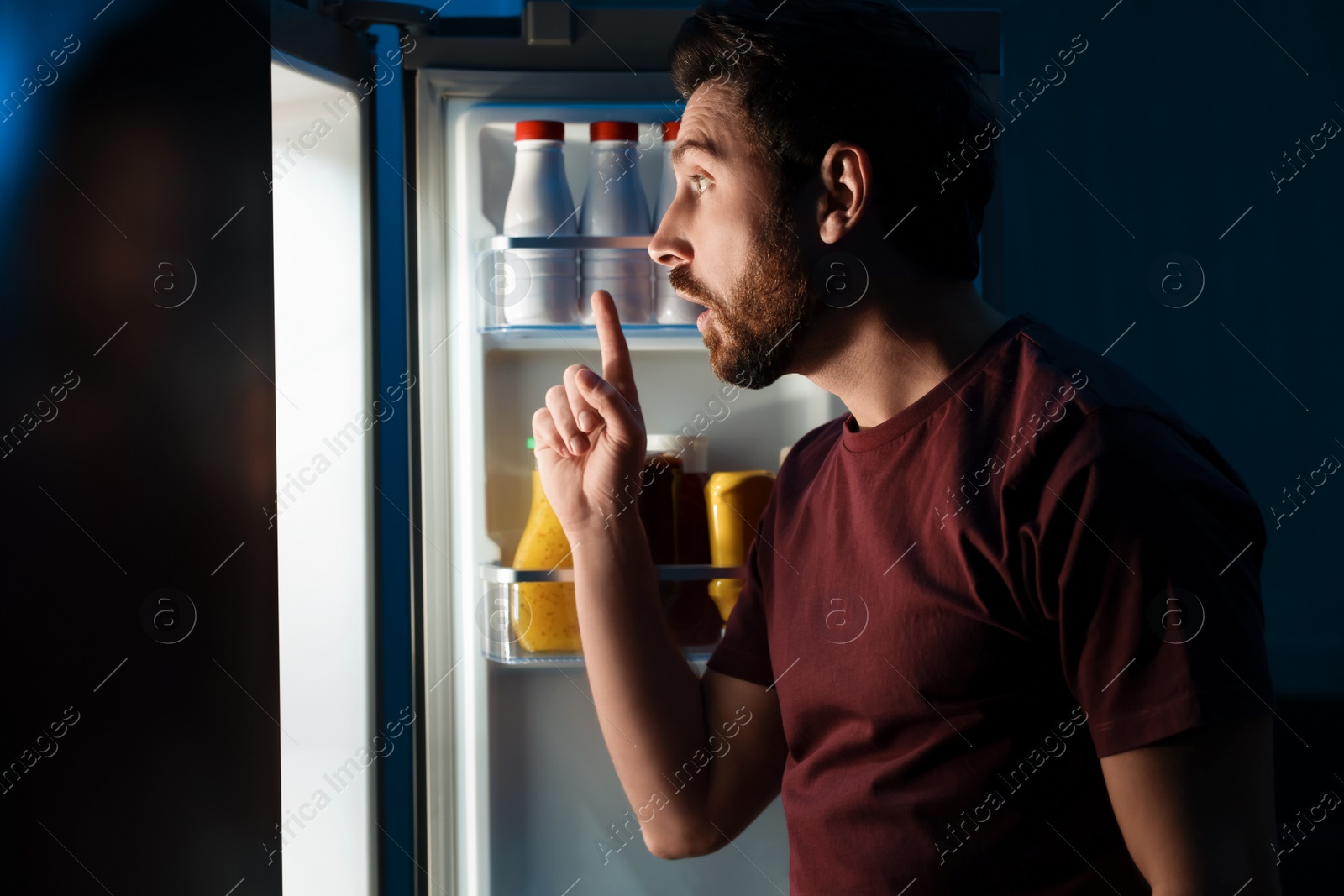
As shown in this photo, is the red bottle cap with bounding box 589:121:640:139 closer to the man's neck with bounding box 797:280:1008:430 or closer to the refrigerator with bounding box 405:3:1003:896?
the refrigerator with bounding box 405:3:1003:896

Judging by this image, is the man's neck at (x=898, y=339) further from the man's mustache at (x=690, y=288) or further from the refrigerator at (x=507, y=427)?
the refrigerator at (x=507, y=427)

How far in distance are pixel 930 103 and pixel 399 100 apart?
555mm

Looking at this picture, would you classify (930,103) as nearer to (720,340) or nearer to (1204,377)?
(720,340)

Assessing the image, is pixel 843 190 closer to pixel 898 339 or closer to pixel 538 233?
pixel 898 339

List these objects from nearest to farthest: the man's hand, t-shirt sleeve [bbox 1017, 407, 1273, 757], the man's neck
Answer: t-shirt sleeve [bbox 1017, 407, 1273, 757] → the man's neck → the man's hand

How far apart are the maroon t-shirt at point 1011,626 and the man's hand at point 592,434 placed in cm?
22

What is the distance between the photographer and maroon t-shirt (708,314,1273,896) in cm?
68

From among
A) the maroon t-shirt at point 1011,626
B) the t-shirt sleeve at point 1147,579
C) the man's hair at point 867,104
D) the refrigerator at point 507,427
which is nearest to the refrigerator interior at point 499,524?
the refrigerator at point 507,427

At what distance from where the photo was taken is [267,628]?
2.79 ft

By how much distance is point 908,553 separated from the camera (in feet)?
2.66

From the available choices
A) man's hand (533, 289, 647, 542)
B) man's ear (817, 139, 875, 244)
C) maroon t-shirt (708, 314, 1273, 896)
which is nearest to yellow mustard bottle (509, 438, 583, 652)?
man's hand (533, 289, 647, 542)

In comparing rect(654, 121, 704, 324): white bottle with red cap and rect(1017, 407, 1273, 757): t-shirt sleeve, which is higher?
rect(654, 121, 704, 324): white bottle with red cap

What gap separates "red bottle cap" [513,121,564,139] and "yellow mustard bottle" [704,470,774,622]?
1.40 ft

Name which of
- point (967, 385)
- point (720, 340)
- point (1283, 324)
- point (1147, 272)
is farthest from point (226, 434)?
point (1283, 324)
